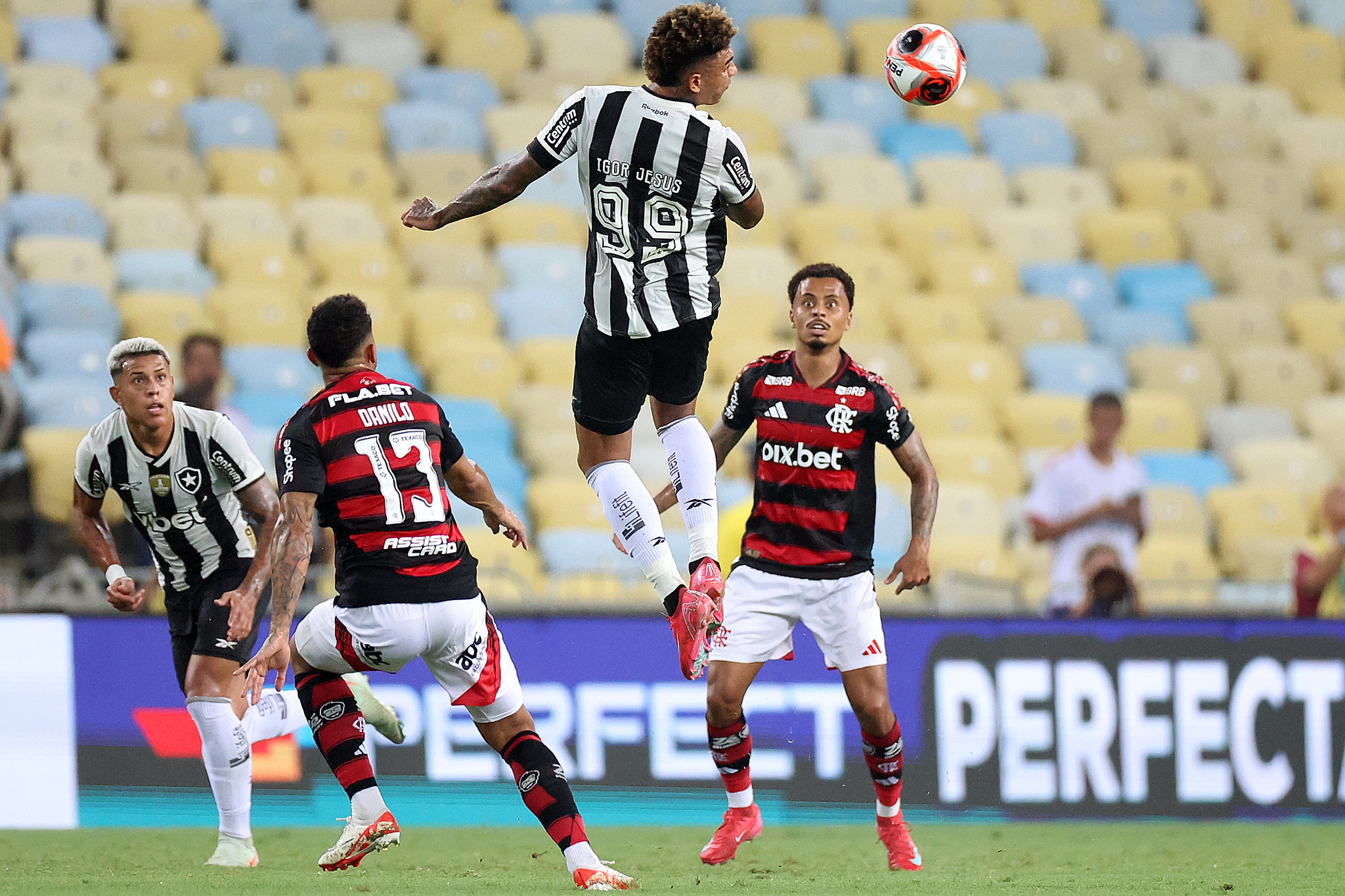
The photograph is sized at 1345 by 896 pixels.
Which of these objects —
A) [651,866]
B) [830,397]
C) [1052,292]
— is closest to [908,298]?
[1052,292]

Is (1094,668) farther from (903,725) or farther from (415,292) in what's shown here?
(415,292)

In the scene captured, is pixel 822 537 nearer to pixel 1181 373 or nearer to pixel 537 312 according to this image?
pixel 537 312

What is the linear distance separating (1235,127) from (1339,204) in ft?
3.94

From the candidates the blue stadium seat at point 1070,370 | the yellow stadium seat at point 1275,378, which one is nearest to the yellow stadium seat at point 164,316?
the blue stadium seat at point 1070,370

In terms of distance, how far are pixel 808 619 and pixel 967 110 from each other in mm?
9336

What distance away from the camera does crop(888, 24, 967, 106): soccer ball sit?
6.61m

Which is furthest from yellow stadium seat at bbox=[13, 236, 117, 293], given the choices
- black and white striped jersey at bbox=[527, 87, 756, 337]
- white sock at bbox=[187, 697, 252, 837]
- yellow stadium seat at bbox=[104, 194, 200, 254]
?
black and white striped jersey at bbox=[527, 87, 756, 337]

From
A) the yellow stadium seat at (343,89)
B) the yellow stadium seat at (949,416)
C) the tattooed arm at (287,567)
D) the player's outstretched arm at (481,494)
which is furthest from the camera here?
the yellow stadium seat at (343,89)

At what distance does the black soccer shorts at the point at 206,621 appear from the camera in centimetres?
715

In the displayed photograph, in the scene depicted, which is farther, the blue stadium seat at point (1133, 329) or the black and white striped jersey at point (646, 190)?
the blue stadium seat at point (1133, 329)

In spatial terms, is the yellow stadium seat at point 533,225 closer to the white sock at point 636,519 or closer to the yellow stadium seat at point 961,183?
the yellow stadium seat at point 961,183

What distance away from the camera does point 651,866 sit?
7.09 m

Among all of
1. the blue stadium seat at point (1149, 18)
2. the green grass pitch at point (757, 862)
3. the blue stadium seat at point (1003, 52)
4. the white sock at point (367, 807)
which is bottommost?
the green grass pitch at point (757, 862)

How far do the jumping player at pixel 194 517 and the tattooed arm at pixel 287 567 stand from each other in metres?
1.25
